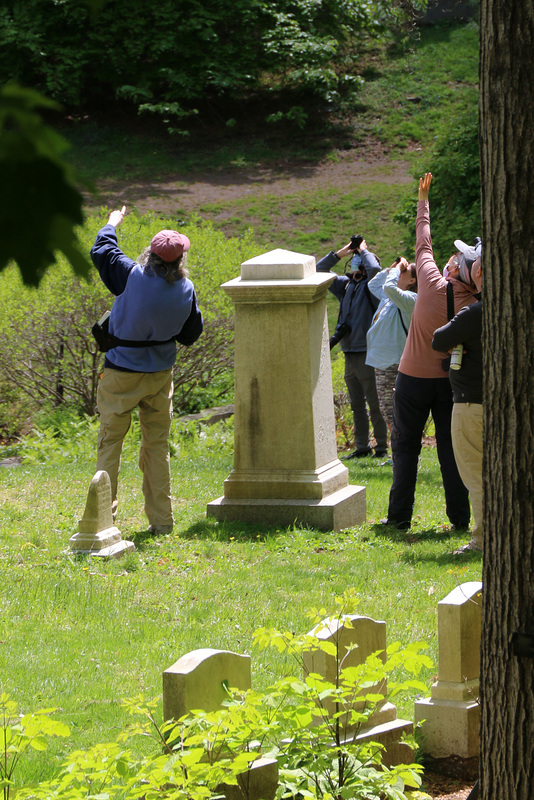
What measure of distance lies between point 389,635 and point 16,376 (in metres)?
8.19

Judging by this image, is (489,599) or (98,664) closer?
(489,599)

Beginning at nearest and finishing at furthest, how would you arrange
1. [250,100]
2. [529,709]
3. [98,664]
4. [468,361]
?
[529,709], [98,664], [468,361], [250,100]

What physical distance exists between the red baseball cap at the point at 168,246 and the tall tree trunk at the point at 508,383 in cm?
336

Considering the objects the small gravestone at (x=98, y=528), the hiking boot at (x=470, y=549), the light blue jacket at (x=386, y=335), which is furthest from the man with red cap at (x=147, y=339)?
the light blue jacket at (x=386, y=335)

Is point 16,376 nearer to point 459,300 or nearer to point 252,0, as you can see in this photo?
point 252,0

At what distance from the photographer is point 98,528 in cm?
572

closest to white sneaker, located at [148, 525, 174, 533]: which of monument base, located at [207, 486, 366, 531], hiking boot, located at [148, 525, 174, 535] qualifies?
hiking boot, located at [148, 525, 174, 535]

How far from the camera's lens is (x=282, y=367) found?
6555 mm

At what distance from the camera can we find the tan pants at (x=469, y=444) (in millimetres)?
5605

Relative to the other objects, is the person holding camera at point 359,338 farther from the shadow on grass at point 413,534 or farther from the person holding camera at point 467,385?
the person holding camera at point 467,385

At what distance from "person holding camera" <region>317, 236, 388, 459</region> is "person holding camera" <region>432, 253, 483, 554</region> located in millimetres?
3468

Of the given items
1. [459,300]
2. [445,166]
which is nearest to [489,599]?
[459,300]

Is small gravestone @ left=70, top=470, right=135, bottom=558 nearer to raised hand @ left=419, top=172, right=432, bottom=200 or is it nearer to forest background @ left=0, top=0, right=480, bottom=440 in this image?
forest background @ left=0, top=0, right=480, bottom=440

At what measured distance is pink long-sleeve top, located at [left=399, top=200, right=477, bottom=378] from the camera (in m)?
5.97
